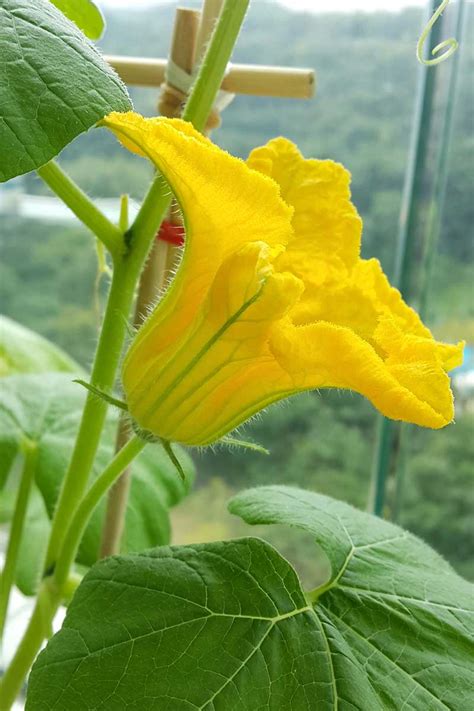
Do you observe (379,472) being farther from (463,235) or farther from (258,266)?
(258,266)

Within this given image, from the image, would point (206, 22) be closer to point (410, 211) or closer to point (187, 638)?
point (187, 638)

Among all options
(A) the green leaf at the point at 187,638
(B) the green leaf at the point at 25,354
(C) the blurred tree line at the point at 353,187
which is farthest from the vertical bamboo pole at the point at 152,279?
(C) the blurred tree line at the point at 353,187

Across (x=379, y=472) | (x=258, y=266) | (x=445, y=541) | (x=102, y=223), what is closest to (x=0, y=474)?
(x=102, y=223)

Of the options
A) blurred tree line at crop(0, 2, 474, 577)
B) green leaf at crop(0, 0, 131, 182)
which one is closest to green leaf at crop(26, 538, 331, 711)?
green leaf at crop(0, 0, 131, 182)

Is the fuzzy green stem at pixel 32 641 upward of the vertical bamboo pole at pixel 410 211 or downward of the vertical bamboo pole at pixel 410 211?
downward

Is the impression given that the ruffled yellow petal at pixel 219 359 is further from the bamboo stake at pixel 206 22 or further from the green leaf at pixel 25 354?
the green leaf at pixel 25 354

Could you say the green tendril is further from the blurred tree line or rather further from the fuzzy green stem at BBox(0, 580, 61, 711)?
the blurred tree line
